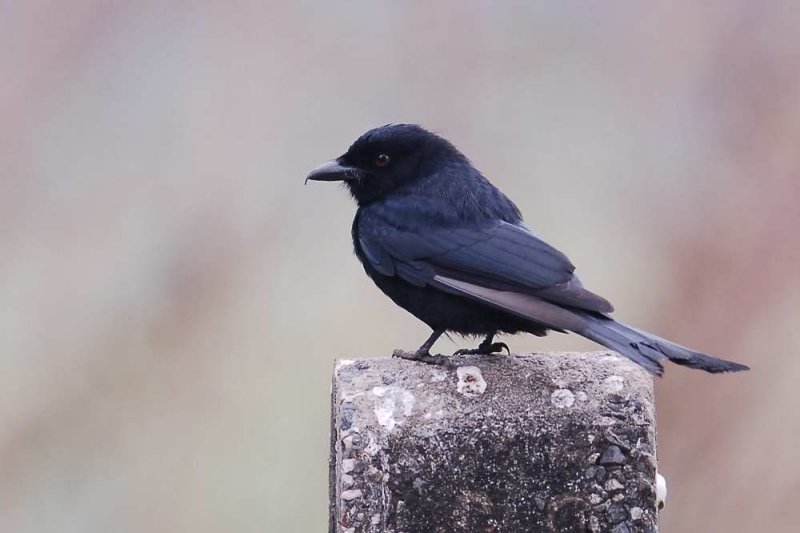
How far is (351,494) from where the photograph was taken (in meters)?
2.20

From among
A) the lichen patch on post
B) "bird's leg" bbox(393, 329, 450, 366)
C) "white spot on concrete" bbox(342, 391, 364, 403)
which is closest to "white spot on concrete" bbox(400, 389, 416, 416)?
the lichen patch on post

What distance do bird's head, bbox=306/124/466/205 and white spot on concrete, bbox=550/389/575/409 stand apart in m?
1.66

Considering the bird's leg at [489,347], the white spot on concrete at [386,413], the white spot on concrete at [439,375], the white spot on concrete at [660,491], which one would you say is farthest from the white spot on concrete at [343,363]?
the white spot on concrete at [660,491]

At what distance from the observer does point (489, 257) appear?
3.17 m

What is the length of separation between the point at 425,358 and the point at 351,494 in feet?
2.34

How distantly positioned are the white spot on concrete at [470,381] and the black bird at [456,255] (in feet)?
0.64

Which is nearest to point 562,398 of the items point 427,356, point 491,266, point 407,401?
point 407,401

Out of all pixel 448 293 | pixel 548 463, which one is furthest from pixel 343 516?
pixel 448 293

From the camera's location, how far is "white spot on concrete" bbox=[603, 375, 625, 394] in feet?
7.74

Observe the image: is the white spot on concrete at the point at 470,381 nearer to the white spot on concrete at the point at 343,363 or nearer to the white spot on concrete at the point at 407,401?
the white spot on concrete at the point at 407,401

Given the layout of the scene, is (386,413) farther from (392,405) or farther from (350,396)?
(350,396)

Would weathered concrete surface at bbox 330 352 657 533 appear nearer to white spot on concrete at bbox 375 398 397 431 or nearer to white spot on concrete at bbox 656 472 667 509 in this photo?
white spot on concrete at bbox 375 398 397 431

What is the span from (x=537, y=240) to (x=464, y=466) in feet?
4.04

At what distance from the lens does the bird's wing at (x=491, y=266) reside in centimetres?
291
